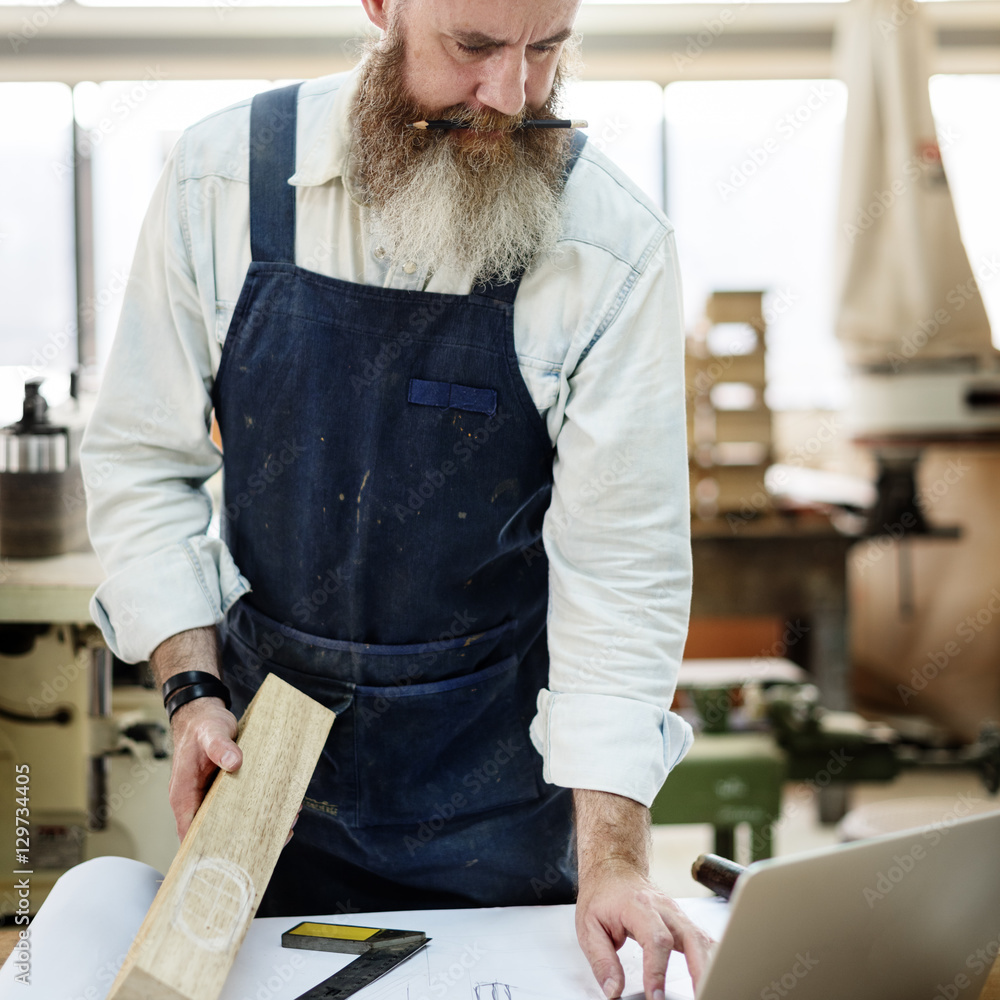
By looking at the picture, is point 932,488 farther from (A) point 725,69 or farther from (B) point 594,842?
(B) point 594,842

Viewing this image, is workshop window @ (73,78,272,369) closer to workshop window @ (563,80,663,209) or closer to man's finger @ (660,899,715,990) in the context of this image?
workshop window @ (563,80,663,209)

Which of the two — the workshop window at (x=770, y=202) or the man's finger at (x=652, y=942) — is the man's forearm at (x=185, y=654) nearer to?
the man's finger at (x=652, y=942)

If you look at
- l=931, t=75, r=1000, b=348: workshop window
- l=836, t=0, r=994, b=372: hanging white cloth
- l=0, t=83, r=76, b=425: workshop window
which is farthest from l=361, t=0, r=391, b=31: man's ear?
l=931, t=75, r=1000, b=348: workshop window

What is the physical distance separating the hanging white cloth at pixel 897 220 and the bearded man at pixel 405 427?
2.71 meters

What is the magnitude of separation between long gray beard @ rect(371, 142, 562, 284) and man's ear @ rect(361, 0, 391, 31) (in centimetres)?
16

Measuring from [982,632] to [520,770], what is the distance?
3692 millimetres

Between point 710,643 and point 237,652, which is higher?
point 237,652

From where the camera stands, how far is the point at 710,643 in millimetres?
4629

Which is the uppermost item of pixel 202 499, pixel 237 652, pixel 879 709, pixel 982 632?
Result: pixel 202 499

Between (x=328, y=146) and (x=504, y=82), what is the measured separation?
207 millimetres

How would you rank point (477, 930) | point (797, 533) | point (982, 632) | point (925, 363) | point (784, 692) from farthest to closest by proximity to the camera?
point (982, 632) < point (925, 363) < point (797, 533) < point (784, 692) < point (477, 930)

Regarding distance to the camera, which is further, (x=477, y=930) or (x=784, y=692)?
(x=784, y=692)

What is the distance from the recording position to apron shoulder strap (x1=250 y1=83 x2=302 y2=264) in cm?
110

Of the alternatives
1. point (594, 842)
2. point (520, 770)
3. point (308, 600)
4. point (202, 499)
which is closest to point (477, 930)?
point (594, 842)
